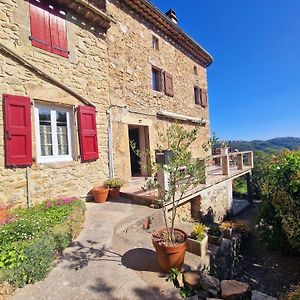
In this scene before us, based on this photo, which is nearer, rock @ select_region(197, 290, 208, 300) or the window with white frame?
rock @ select_region(197, 290, 208, 300)

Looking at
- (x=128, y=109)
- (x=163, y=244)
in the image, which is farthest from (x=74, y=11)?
(x=163, y=244)

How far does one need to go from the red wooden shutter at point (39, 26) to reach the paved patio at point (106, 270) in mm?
5086

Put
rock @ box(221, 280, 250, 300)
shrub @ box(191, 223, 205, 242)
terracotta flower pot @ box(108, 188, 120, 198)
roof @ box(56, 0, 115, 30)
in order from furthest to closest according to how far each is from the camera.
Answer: terracotta flower pot @ box(108, 188, 120, 198)
roof @ box(56, 0, 115, 30)
shrub @ box(191, 223, 205, 242)
rock @ box(221, 280, 250, 300)

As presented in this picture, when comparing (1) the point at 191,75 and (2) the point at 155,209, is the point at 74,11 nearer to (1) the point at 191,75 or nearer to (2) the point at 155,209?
(2) the point at 155,209

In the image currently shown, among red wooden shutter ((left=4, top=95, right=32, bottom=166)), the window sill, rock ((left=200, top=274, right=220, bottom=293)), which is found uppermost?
red wooden shutter ((left=4, top=95, right=32, bottom=166))

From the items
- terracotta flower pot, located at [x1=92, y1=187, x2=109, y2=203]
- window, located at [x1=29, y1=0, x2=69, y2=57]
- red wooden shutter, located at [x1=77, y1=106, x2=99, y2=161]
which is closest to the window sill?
red wooden shutter, located at [x1=77, y1=106, x2=99, y2=161]

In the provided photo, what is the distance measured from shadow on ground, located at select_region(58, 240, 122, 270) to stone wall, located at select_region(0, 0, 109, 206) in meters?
2.45

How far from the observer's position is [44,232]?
3.75m

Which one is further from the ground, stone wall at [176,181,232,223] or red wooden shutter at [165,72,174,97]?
red wooden shutter at [165,72,174,97]

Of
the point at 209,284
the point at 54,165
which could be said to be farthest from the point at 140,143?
the point at 209,284

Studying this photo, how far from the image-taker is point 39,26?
6.02 metres

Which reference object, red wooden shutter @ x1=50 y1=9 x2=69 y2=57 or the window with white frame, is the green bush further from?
red wooden shutter @ x1=50 y1=9 x2=69 y2=57

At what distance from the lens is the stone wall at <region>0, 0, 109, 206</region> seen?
5340 mm

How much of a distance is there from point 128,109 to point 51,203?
469cm
